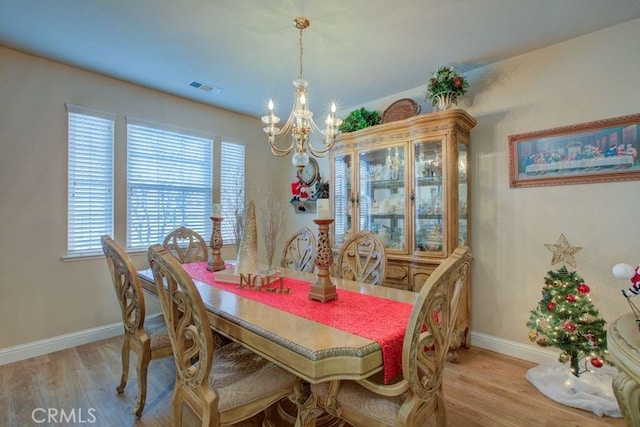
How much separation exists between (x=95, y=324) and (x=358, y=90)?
3.64m

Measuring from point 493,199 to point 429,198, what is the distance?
0.58 metres

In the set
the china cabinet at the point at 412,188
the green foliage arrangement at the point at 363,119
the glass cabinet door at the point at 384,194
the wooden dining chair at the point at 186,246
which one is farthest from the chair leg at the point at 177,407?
the green foliage arrangement at the point at 363,119

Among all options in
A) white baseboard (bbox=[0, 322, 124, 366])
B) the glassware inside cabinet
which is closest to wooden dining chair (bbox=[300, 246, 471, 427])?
the glassware inside cabinet

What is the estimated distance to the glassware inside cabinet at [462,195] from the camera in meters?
2.83

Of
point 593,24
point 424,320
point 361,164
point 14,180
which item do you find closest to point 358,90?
point 361,164

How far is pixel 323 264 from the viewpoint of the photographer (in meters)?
1.68

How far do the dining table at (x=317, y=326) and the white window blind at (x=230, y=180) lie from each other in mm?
2115

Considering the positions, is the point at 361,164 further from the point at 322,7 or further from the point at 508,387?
the point at 508,387

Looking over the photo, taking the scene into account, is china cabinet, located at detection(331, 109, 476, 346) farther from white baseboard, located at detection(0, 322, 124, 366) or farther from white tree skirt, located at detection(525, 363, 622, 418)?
white baseboard, located at detection(0, 322, 124, 366)

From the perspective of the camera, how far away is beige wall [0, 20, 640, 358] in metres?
2.31

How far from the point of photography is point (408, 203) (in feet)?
9.73

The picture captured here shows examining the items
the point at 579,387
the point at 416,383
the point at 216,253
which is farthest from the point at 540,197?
the point at 216,253

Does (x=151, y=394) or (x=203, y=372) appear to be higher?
(x=203, y=372)

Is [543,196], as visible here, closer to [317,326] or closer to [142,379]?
[317,326]
